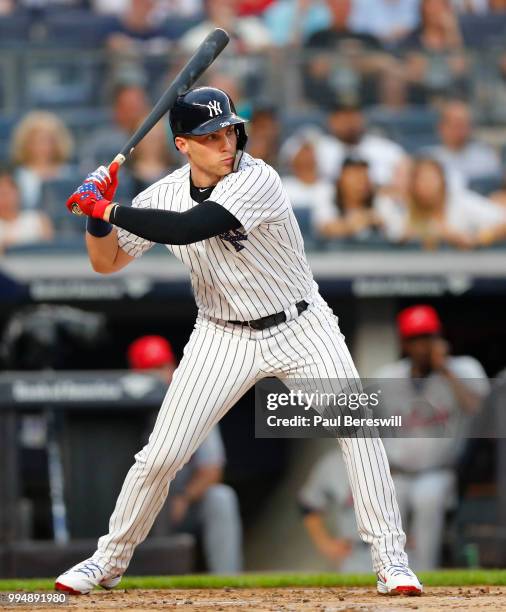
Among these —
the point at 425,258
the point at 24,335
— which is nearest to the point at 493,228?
the point at 425,258

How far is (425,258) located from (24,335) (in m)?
2.68

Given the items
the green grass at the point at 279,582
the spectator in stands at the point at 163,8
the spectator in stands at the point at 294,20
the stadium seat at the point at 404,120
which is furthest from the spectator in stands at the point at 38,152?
the green grass at the point at 279,582

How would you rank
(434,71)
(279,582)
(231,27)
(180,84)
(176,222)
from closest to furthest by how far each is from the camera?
(176,222), (180,84), (279,582), (434,71), (231,27)

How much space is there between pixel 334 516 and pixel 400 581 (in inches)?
117

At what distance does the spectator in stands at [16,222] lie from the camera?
8.60m

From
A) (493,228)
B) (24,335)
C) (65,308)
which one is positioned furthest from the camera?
(493,228)

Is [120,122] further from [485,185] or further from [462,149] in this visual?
[485,185]

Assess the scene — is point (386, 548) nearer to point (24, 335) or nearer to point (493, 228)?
point (24, 335)

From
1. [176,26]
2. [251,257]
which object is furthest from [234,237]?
[176,26]

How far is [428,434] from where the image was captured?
6.80 metres

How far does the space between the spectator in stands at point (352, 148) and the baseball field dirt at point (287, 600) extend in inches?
177

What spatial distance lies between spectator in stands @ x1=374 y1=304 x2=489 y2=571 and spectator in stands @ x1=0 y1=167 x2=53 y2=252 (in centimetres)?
279

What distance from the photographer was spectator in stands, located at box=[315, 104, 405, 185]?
8938 millimetres

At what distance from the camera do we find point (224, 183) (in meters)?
4.07
